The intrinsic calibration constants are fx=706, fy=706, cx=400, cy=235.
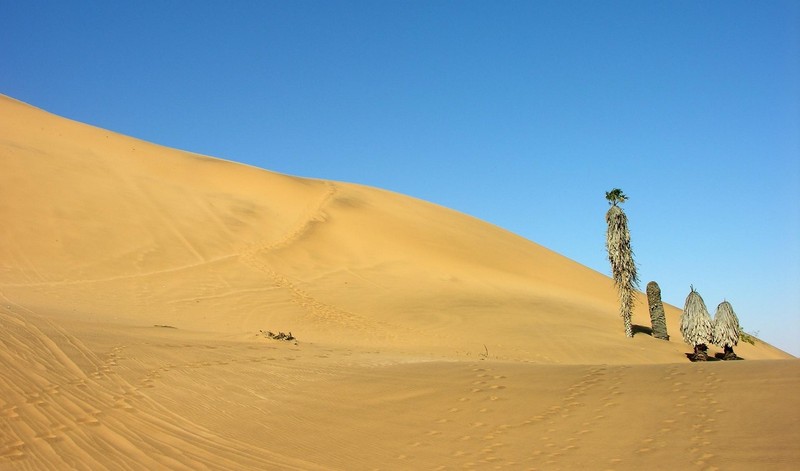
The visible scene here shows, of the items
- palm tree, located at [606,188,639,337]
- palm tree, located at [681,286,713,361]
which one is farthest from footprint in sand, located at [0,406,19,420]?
palm tree, located at [606,188,639,337]

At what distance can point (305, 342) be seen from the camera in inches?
700

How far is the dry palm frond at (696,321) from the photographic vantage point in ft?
64.6

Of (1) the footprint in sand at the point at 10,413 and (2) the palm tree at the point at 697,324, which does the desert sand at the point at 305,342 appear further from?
(2) the palm tree at the point at 697,324

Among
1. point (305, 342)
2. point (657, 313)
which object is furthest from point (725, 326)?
point (305, 342)

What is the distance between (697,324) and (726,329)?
2.76ft

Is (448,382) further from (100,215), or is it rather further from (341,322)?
(100,215)

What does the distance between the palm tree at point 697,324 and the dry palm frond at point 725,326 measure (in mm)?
242

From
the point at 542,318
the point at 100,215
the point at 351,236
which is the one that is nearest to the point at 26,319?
the point at 100,215

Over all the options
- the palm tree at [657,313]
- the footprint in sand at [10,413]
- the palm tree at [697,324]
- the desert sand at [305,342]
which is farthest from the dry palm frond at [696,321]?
the footprint in sand at [10,413]

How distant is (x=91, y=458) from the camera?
7176mm

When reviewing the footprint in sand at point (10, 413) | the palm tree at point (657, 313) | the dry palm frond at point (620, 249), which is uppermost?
the dry palm frond at point (620, 249)

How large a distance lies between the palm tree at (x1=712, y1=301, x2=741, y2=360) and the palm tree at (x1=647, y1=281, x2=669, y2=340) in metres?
6.00

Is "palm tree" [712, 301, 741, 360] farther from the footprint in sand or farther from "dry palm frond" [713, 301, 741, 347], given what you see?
the footprint in sand

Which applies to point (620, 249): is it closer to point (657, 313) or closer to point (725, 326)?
point (657, 313)
